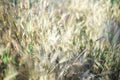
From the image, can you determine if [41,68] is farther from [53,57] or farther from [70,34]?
[70,34]

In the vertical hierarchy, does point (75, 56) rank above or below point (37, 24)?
below

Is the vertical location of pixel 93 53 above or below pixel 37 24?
below

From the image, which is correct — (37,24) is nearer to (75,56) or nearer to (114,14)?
(75,56)

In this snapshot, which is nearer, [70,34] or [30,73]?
[30,73]

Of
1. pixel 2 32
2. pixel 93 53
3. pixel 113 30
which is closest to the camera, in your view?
pixel 2 32

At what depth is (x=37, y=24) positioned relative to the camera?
→ 1972mm

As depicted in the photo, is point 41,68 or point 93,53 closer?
point 41,68

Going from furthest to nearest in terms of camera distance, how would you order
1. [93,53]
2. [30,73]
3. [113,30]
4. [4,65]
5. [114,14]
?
[114,14] → [113,30] → [93,53] → [4,65] → [30,73]

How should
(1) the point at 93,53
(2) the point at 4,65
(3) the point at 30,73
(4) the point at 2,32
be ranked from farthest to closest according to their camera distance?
(1) the point at 93,53, (4) the point at 2,32, (2) the point at 4,65, (3) the point at 30,73

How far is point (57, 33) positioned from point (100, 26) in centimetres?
35

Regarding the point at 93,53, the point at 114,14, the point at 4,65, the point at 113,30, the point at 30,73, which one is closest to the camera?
the point at 30,73

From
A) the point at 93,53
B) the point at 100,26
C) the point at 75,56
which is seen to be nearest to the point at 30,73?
the point at 75,56

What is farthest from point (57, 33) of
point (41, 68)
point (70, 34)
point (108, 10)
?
point (108, 10)

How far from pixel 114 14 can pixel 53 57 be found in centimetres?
87
